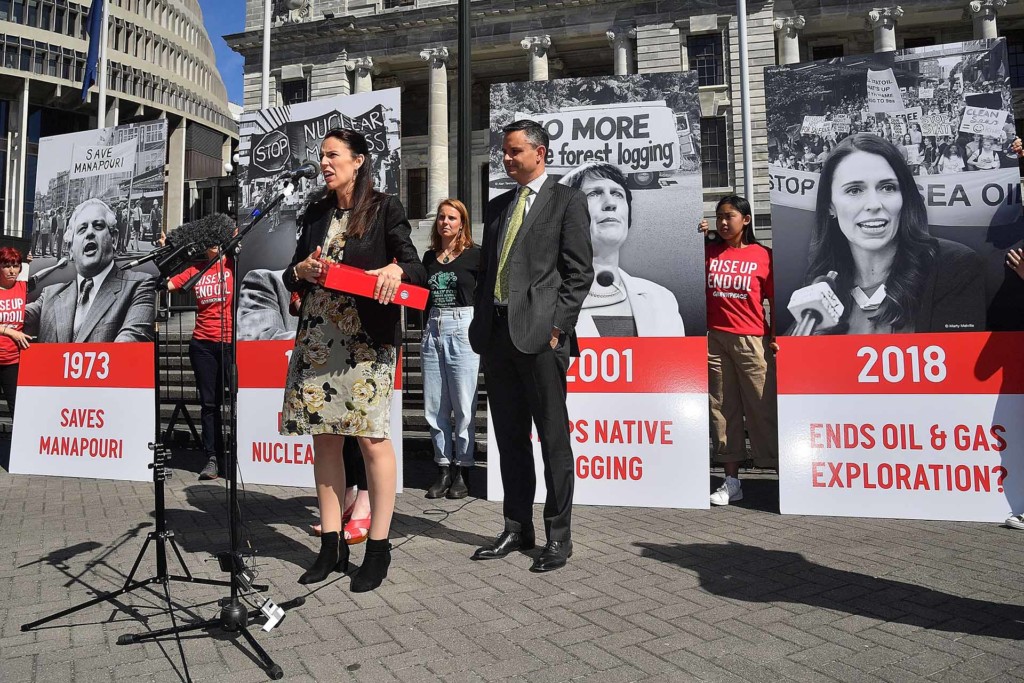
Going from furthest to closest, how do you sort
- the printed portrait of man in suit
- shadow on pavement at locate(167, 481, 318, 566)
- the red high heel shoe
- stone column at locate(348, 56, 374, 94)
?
1. stone column at locate(348, 56, 374, 94)
2. the printed portrait of man in suit
3. the red high heel shoe
4. shadow on pavement at locate(167, 481, 318, 566)

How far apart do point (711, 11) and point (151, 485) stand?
103 feet

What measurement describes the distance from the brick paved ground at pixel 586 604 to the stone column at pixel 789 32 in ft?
101

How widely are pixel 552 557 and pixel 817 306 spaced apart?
2749 mm

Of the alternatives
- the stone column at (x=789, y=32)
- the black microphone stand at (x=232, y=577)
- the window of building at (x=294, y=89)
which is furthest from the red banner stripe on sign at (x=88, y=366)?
the window of building at (x=294, y=89)

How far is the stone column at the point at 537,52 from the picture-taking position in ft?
109

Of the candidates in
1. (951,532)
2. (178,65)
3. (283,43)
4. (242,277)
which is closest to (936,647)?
(951,532)

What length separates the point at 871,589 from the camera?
3.27 metres

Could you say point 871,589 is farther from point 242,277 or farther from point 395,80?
point 395,80

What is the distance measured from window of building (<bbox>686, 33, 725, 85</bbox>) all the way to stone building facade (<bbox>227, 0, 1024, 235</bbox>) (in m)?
0.06

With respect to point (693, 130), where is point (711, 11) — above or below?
above

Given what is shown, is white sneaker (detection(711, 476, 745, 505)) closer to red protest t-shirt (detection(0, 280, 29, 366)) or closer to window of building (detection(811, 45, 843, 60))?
red protest t-shirt (detection(0, 280, 29, 366))

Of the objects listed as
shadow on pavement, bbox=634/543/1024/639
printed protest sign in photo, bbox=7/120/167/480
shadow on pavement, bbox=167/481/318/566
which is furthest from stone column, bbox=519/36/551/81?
shadow on pavement, bbox=634/543/1024/639

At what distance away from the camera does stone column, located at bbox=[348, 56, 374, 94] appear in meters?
35.5

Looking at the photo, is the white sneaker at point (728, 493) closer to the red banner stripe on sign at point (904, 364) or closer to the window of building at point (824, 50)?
the red banner stripe on sign at point (904, 364)
